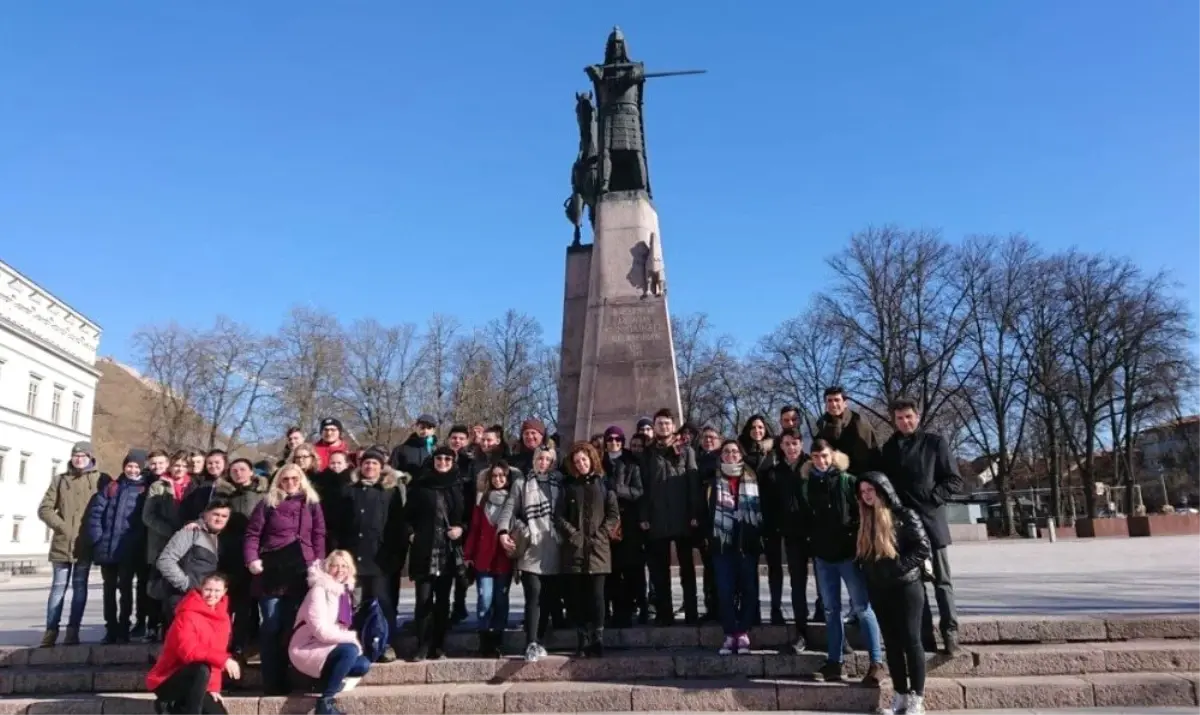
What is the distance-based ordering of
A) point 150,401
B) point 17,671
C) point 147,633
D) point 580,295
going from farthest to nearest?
point 150,401 → point 580,295 → point 147,633 → point 17,671

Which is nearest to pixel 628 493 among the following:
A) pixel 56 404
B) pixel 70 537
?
pixel 70 537

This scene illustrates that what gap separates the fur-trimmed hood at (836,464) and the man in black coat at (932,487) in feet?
1.28

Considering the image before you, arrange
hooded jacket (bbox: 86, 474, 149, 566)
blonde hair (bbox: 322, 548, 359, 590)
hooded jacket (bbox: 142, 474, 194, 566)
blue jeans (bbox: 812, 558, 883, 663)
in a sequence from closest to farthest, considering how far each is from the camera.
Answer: blue jeans (bbox: 812, 558, 883, 663), blonde hair (bbox: 322, 548, 359, 590), hooded jacket (bbox: 142, 474, 194, 566), hooded jacket (bbox: 86, 474, 149, 566)

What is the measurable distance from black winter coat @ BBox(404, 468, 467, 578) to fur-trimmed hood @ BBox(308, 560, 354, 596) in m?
0.62

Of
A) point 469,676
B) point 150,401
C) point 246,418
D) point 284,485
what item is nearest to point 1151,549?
point 469,676

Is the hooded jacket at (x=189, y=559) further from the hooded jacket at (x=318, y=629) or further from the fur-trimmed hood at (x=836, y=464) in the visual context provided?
the fur-trimmed hood at (x=836, y=464)

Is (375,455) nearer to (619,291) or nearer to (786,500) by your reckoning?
(786,500)

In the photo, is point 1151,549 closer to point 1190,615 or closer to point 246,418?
point 1190,615

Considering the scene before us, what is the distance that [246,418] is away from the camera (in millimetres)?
42781

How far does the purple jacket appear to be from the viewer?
5.86 metres

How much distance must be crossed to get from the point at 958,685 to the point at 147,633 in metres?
7.07

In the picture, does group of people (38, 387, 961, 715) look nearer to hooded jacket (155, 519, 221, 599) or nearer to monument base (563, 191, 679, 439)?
hooded jacket (155, 519, 221, 599)

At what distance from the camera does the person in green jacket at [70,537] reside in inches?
280

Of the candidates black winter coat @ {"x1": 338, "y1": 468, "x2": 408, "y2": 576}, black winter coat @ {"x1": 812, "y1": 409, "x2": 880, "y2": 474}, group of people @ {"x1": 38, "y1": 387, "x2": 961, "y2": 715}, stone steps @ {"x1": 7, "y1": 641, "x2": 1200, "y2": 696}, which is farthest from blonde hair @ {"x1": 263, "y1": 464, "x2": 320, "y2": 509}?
black winter coat @ {"x1": 812, "y1": 409, "x2": 880, "y2": 474}
